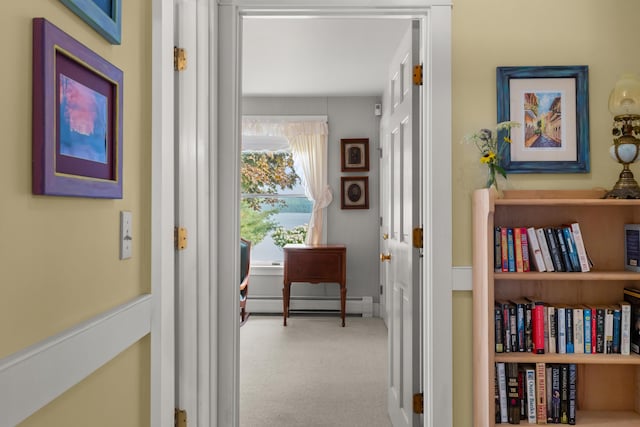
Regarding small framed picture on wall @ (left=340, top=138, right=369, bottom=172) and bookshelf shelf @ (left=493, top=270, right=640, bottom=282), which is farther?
small framed picture on wall @ (left=340, top=138, right=369, bottom=172)

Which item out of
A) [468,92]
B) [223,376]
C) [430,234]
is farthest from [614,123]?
[223,376]

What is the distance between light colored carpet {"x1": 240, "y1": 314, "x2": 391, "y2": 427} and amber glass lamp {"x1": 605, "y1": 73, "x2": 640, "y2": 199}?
5.99 ft

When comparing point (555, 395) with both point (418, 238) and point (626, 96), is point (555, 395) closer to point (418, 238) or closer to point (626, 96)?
point (418, 238)

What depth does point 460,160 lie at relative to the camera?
221cm

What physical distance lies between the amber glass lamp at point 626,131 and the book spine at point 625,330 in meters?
0.48

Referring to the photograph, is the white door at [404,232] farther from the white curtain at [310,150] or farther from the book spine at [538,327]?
the white curtain at [310,150]

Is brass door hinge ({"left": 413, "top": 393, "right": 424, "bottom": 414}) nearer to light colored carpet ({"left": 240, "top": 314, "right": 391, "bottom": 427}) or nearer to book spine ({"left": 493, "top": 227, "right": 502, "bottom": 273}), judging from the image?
light colored carpet ({"left": 240, "top": 314, "right": 391, "bottom": 427})

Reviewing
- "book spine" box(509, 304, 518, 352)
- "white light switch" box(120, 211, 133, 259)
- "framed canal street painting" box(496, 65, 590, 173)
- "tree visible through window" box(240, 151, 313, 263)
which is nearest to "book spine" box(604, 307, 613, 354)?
"book spine" box(509, 304, 518, 352)

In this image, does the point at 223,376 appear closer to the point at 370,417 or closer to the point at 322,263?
the point at 370,417

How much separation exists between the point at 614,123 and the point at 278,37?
2.58 meters

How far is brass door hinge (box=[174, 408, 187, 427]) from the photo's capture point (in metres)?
2.01

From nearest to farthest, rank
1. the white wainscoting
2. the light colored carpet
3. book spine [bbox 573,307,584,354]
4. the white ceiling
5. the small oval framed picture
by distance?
the white wainscoting < book spine [bbox 573,307,584,354] < the light colored carpet < the white ceiling < the small oval framed picture

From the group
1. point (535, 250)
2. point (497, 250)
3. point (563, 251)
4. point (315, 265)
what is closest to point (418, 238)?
point (497, 250)

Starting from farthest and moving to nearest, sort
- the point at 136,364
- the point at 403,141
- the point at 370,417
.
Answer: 1. the point at 370,417
2. the point at 403,141
3. the point at 136,364
